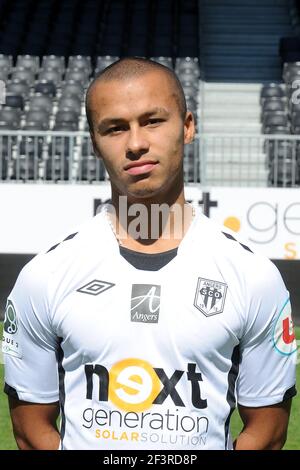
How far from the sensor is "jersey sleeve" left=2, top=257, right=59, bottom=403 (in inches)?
88.2

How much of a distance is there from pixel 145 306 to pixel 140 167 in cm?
33

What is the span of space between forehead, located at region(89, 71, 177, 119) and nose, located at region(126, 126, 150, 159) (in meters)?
0.05

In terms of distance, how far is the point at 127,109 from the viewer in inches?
84.7

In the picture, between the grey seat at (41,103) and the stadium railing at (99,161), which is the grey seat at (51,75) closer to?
the grey seat at (41,103)

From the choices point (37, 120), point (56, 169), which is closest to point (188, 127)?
point (56, 169)

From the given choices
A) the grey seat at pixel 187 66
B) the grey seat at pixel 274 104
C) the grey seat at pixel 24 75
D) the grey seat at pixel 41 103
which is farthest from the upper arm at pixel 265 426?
the grey seat at pixel 187 66

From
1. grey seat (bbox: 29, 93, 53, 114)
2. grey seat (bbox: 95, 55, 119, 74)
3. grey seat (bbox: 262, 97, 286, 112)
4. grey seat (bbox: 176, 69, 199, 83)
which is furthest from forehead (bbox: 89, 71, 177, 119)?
grey seat (bbox: 95, 55, 119, 74)

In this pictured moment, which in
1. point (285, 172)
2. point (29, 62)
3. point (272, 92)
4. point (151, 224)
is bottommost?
point (285, 172)

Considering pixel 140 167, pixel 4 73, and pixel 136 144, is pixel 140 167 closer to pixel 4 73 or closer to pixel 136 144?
pixel 136 144

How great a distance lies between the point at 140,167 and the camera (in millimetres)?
2133

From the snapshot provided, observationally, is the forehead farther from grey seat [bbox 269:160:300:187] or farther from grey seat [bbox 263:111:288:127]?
grey seat [bbox 263:111:288:127]

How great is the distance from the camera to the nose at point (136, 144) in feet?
6.94

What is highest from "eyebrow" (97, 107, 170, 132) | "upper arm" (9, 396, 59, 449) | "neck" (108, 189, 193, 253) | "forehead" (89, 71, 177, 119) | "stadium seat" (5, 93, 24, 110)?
"stadium seat" (5, 93, 24, 110)

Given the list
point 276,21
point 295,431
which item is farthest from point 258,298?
point 276,21
